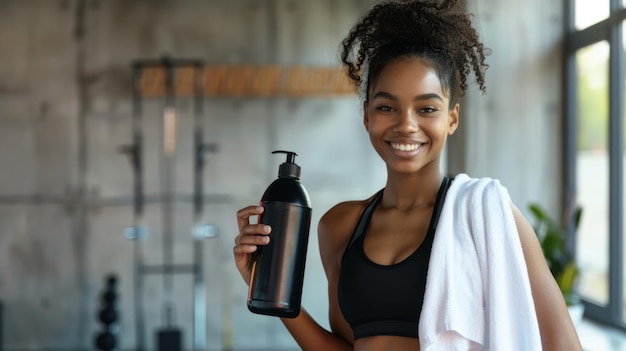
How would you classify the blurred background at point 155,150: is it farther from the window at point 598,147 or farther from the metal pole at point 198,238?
the window at point 598,147

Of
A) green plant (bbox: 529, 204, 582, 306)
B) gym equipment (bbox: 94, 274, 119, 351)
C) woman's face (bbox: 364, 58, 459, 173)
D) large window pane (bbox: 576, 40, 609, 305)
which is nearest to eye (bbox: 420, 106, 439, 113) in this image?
woman's face (bbox: 364, 58, 459, 173)

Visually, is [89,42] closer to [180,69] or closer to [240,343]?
[180,69]

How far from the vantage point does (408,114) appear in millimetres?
1224

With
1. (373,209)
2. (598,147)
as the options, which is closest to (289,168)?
(373,209)

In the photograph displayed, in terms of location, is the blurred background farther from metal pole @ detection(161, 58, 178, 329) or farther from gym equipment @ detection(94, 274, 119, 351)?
gym equipment @ detection(94, 274, 119, 351)

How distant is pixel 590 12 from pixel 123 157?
3.48 m

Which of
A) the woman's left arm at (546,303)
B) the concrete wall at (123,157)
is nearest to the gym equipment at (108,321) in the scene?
the concrete wall at (123,157)

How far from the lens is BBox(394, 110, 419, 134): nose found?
1215 millimetres

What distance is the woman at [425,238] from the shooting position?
1.14 m

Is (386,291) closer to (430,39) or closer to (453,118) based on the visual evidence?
(453,118)

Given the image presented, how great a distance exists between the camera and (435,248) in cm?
118

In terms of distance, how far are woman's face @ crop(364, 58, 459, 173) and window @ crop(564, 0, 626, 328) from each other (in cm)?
260

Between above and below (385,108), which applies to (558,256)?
below

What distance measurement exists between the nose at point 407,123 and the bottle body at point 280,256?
7.8 inches
